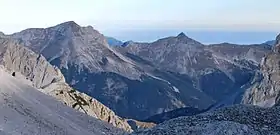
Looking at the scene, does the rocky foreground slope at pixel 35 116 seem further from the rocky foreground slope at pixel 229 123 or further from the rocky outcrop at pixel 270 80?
the rocky outcrop at pixel 270 80

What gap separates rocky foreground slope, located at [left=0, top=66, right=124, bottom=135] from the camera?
87.8 metres

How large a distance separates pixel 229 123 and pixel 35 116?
58006 millimetres

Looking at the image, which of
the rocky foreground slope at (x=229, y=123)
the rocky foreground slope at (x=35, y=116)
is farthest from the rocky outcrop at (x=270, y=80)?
the rocky foreground slope at (x=229, y=123)

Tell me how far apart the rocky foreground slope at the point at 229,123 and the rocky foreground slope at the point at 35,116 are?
4101 centimetres

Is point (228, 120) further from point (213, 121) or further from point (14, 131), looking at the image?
point (14, 131)

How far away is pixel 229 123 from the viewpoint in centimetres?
4225

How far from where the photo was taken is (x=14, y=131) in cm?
8306

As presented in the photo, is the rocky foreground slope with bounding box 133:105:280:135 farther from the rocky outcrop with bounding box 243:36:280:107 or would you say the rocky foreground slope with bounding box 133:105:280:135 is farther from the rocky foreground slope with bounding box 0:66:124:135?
the rocky outcrop with bounding box 243:36:280:107

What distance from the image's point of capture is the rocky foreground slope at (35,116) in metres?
87.8

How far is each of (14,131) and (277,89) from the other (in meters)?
103

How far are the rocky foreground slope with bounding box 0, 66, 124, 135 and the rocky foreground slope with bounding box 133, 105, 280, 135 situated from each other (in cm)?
4101

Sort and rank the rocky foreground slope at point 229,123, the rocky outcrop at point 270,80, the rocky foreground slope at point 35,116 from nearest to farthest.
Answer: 1. the rocky foreground slope at point 229,123
2. the rocky foreground slope at point 35,116
3. the rocky outcrop at point 270,80

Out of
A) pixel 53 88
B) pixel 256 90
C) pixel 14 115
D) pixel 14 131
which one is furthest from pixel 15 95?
pixel 256 90

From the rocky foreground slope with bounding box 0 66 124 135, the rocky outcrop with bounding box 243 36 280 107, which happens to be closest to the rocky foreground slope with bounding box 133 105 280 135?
the rocky foreground slope with bounding box 0 66 124 135
